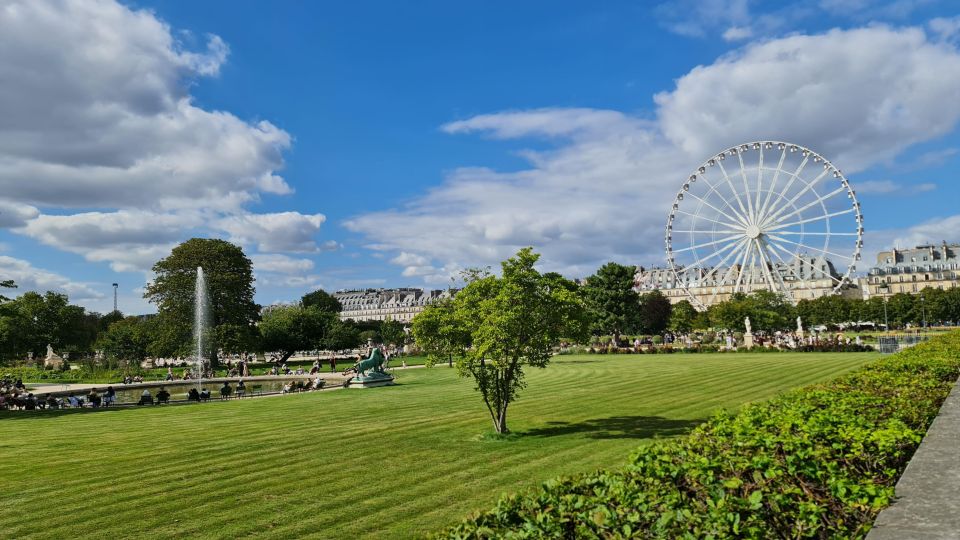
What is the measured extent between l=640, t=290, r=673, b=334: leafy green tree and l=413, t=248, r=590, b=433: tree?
119 m

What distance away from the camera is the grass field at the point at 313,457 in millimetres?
12945

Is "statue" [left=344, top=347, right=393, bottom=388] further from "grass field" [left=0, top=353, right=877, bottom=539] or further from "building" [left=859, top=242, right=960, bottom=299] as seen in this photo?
"building" [left=859, top=242, right=960, bottom=299]

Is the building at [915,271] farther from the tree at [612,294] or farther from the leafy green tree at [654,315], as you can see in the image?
the tree at [612,294]

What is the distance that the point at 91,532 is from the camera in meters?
12.4

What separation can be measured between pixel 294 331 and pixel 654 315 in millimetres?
80999

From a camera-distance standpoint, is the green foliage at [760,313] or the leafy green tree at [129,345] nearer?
the leafy green tree at [129,345]

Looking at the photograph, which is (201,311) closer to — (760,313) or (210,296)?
(210,296)

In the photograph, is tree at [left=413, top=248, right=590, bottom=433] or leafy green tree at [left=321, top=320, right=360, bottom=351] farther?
leafy green tree at [left=321, top=320, right=360, bottom=351]

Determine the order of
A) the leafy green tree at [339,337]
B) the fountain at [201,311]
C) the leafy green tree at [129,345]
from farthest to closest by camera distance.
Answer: the leafy green tree at [339,337] < the leafy green tree at [129,345] < the fountain at [201,311]

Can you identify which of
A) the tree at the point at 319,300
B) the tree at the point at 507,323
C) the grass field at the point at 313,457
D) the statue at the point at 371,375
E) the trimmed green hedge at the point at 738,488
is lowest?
the grass field at the point at 313,457

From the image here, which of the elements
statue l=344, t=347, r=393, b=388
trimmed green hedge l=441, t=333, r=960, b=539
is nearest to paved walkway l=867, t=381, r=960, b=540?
trimmed green hedge l=441, t=333, r=960, b=539

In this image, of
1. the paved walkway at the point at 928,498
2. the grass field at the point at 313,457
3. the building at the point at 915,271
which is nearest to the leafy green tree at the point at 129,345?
the grass field at the point at 313,457

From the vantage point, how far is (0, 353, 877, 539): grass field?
12.9m

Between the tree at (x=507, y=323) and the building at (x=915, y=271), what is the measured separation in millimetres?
154630
